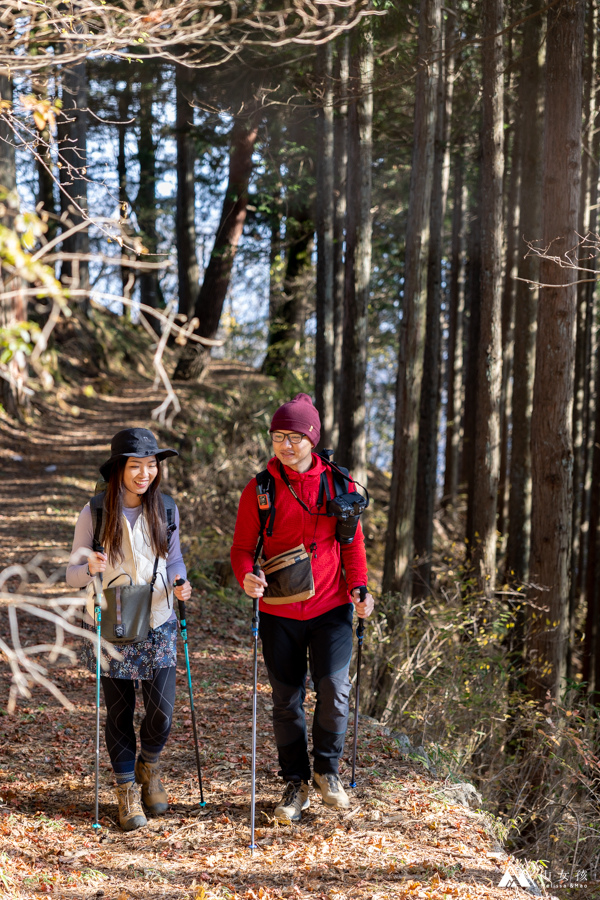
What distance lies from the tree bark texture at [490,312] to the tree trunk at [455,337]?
7371 millimetres

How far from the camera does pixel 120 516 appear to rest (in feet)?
13.6

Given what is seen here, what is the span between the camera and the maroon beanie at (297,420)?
14.0ft

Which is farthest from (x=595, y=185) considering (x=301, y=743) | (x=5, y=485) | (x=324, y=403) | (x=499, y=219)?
(x=301, y=743)

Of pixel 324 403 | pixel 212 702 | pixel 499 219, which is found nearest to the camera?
pixel 212 702

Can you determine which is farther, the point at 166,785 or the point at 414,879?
the point at 166,785

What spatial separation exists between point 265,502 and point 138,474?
720 mm

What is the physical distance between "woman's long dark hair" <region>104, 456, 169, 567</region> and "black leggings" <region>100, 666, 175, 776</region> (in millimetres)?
690

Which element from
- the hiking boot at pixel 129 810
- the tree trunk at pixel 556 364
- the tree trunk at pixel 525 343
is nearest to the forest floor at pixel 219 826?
the hiking boot at pixel 129 810

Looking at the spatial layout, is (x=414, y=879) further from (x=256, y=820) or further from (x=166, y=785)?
(x=166, y=785)

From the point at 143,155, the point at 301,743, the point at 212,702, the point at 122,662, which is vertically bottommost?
the point at 212,702

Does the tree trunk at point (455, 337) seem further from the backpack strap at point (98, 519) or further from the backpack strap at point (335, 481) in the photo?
the backpack strap at point (98, 519)

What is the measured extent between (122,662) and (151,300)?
21828 mm

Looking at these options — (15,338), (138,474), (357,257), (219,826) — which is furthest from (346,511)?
(357,257)

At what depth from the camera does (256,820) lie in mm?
4449
